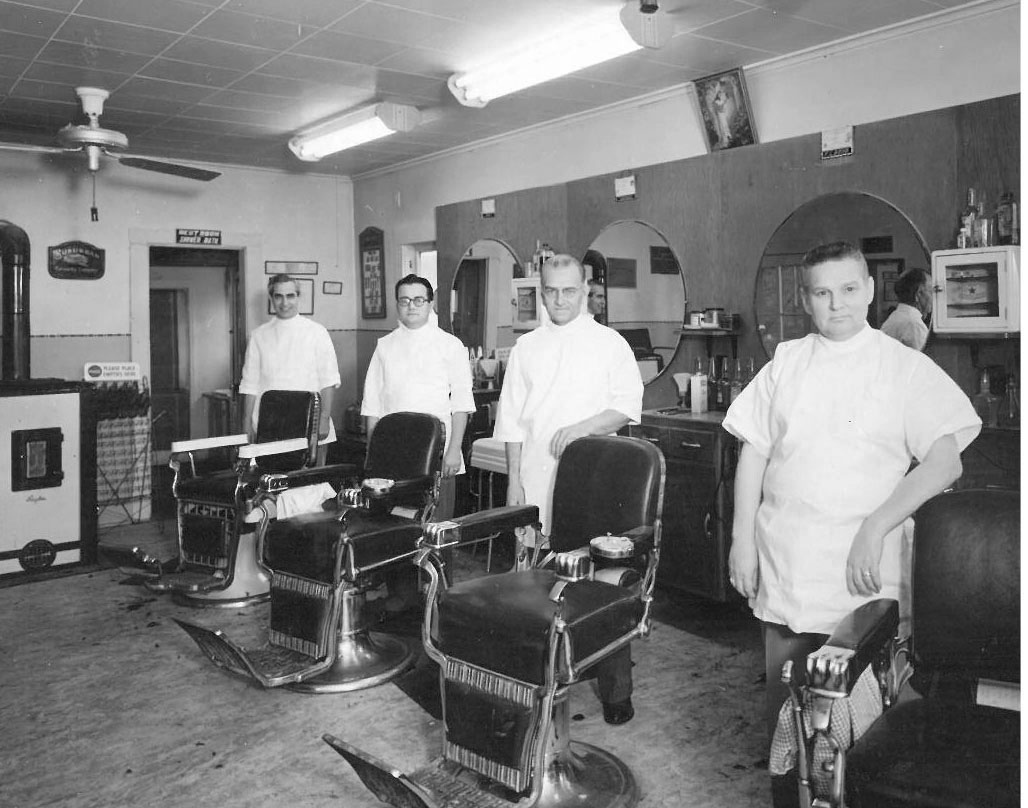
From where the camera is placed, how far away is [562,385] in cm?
337

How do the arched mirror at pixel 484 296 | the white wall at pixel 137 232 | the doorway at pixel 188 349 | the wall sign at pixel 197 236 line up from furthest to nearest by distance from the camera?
the doorway at pixel 188 349 → the wall sign at pixel 197 236 → the white wall at pixel 137 232 → the arched mirror at pixel 484 296

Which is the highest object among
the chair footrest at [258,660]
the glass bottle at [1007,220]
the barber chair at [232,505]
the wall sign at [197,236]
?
the wall sign at [197,236]

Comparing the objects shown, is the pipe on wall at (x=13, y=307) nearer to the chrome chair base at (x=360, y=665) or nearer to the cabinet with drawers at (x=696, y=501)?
the chrome chair base at (x=360, y=665)

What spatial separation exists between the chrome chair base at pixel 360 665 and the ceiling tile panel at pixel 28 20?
9.69 feet

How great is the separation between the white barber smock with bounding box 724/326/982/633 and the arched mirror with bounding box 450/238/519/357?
13.4 ft

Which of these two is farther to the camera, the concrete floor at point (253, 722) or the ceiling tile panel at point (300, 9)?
the ceiling tile panel at point (300, 9)

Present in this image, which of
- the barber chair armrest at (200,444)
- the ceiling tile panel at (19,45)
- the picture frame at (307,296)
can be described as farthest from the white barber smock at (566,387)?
the picture frame at (307,296)

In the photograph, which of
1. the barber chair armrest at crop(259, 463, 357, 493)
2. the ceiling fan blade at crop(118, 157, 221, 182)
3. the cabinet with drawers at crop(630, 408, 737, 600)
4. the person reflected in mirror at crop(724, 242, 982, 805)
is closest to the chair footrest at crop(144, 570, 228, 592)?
the barber chair armrest at crop(259, 463, 357, 493)

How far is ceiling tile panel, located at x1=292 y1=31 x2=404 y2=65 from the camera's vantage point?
14.0 feet

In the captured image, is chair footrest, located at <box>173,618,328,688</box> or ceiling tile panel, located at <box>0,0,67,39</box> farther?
ceiling tile panel, located at <box>0,0,67,39</box>

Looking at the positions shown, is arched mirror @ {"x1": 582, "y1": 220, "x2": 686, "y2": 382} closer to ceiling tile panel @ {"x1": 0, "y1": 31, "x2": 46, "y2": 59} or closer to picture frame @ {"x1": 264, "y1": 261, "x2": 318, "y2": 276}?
ceiling tile panel @ {"x1": 0, "y1": 31, "x2": 46, "y2": 59}

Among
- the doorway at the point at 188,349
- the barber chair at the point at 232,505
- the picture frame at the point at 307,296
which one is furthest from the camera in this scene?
the doorway at the point at 188,349

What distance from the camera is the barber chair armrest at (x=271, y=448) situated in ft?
14.2

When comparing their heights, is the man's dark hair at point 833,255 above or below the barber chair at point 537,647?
above
